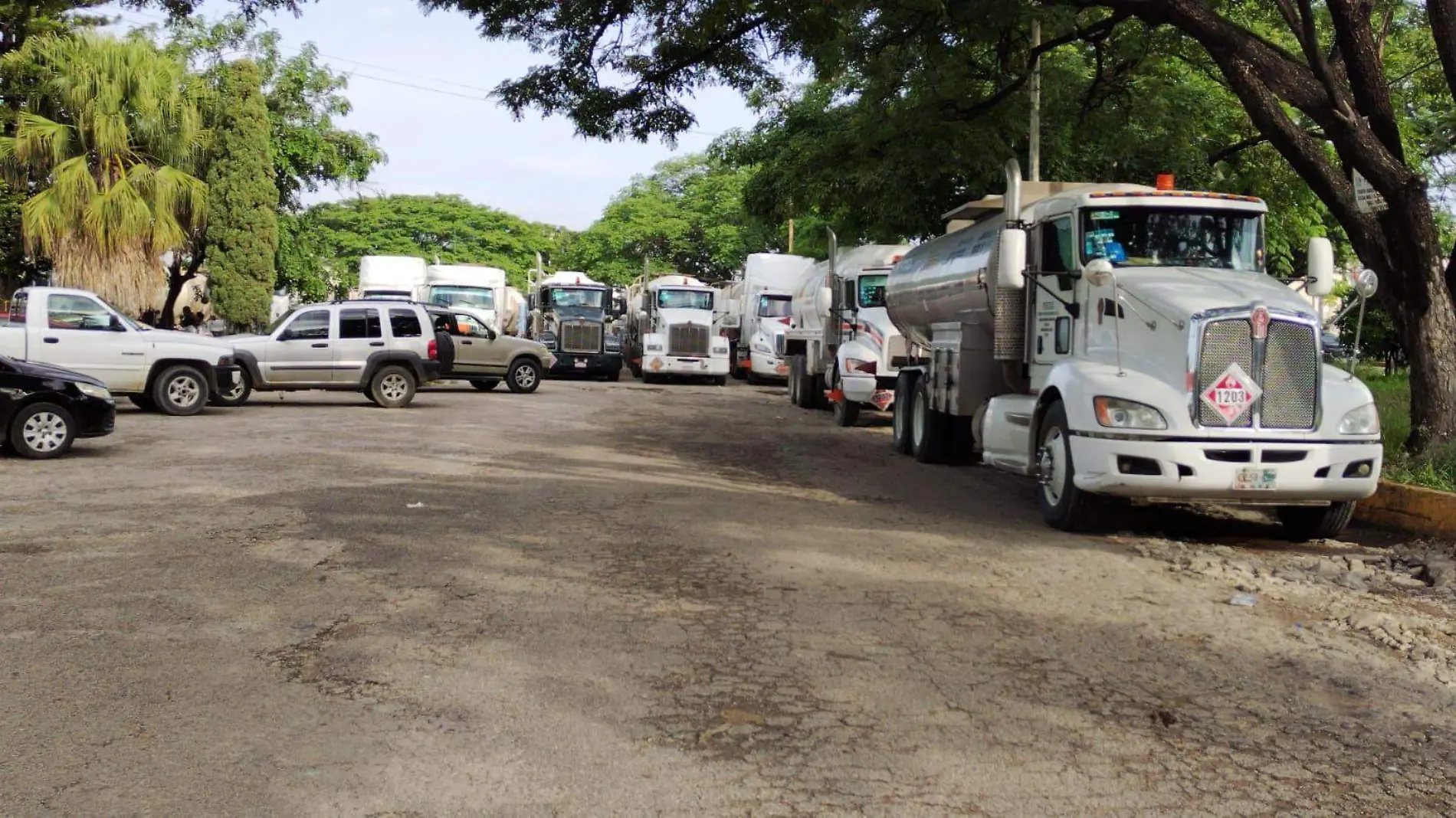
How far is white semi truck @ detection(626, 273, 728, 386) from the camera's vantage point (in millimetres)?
34875

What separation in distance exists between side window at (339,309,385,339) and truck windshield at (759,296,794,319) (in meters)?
13.6

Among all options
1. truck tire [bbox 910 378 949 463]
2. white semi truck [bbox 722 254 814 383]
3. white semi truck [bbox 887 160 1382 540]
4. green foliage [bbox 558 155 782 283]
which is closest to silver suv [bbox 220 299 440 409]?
truck tire [bbox 910 378 949 463]

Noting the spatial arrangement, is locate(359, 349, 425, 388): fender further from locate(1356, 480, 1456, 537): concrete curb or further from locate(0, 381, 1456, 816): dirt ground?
locate(1356, 480, 1456, 537): concrete curb

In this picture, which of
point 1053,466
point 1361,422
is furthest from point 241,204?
point 1361,422

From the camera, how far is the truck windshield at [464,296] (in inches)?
1436

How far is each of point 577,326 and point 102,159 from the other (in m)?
12.4

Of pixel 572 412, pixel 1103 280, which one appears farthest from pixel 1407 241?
pixel 572 412

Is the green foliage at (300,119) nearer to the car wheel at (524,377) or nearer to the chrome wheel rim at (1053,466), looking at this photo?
the car wheel at (524,377)

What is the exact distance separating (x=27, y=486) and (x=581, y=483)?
15.6 ft

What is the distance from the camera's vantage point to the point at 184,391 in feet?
63.4

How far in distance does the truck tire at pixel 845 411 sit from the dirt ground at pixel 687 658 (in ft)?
29.6

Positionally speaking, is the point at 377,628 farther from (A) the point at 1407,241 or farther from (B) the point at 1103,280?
(A) the point at 1407,241

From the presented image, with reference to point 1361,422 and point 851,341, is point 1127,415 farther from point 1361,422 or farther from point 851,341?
point 851,341

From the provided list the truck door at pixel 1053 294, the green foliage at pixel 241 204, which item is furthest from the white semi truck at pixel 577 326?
the truck door at pixel 1053 294
